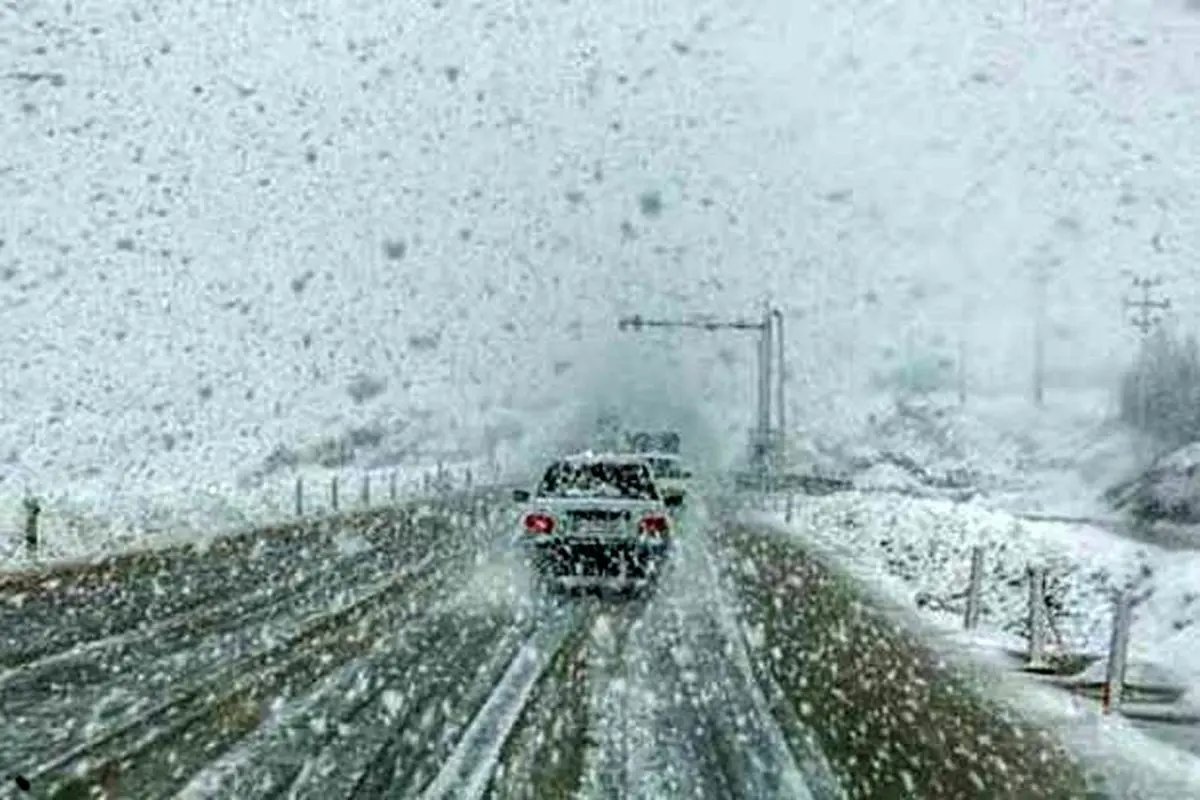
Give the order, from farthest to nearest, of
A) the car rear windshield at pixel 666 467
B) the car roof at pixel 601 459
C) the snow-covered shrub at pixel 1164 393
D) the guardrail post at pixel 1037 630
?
the snow-covered shrub at pixel 1164 393 < the car rear windshield at pixel 666 467 < the car roof at pixel 601 459 < the guardrail post at pixel 1037 630

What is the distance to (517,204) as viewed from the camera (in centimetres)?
11175

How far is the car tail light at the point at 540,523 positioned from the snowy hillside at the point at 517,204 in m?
48.8

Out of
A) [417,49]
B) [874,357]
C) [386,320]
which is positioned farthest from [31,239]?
[874,357]

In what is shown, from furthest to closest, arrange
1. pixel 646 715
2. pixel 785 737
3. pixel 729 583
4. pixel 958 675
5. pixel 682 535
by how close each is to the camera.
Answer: pixel 682 535 → pixel 729 583 → pixel 958 675 → pixel 646 715 → pixel 785 737

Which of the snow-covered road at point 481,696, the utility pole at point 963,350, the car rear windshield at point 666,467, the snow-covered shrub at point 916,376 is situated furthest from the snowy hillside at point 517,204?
the snow-covered road at point 481,696

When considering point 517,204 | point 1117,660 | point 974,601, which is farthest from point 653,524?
point 517,204

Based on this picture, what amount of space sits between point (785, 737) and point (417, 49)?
115617 millimetres

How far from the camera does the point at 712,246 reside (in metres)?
119

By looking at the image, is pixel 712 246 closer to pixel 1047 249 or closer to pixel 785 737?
pixel 1047 249

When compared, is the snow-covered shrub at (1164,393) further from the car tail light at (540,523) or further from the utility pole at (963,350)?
the car tail light at (540,523)

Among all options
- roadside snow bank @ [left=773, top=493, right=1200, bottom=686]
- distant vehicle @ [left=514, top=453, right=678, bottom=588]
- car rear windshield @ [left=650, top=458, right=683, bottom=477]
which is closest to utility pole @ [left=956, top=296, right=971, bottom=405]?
car rear windshield @ [left=650, top=458, right=683, bottom=477]

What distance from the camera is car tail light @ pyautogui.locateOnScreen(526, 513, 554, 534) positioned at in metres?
21.1

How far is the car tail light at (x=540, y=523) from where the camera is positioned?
69.3 feet

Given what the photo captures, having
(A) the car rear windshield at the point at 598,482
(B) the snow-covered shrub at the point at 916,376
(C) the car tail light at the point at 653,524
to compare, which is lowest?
(B) the snow-covered shrub at the point at 916,376
